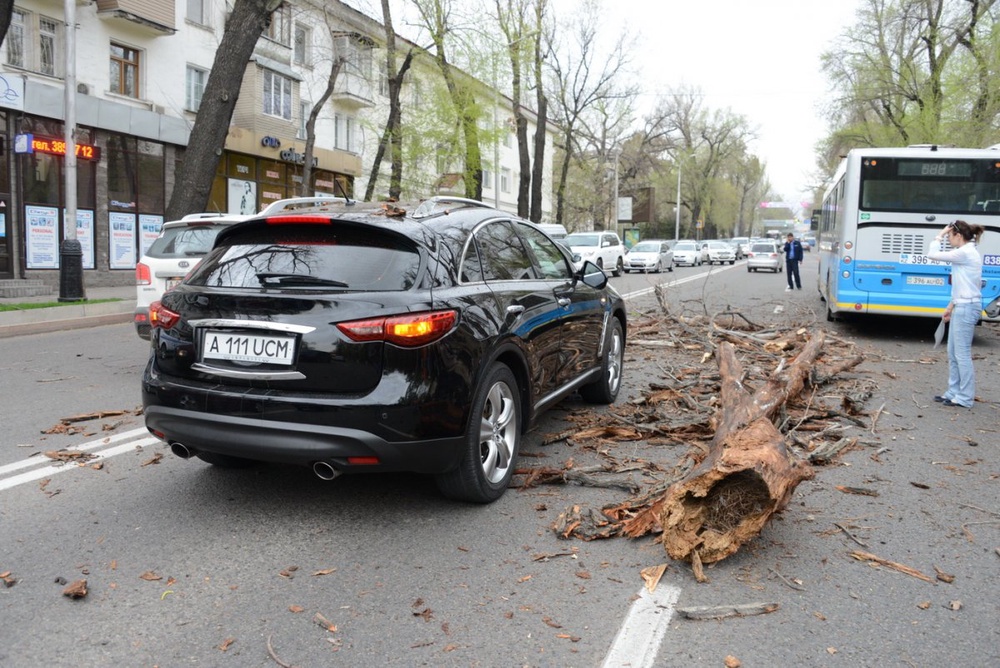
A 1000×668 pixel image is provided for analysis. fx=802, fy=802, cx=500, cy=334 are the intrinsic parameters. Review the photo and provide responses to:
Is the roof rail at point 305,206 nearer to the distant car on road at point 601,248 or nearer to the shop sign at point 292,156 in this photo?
the shop sign at point 292,156

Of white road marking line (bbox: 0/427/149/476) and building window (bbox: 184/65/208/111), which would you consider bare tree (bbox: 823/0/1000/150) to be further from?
white road marking line (bbox: 0/427/149/476)

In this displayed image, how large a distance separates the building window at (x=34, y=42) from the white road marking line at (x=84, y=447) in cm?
1833

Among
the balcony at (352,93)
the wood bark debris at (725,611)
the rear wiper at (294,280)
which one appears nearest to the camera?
the wood bark debris at (725,611)

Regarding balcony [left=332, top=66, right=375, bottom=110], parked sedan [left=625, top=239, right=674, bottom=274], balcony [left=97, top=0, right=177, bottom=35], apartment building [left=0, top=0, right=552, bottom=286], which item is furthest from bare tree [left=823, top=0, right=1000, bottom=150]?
balcony [left=97, top=0, right=177, bottom=35]

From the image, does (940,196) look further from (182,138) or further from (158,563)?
(182,138)

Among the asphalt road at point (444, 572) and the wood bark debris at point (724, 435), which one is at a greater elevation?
the wood bark debris at point (724, 435)

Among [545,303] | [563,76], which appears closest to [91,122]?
[545,303]

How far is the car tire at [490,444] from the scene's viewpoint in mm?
4129

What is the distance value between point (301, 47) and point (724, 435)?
30.1 m

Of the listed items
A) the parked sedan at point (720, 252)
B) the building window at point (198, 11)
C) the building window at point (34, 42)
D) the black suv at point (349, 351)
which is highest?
the building window at point (198, 11)

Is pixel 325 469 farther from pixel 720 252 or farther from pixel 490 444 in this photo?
pixel 720 252

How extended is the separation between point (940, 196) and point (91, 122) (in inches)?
796

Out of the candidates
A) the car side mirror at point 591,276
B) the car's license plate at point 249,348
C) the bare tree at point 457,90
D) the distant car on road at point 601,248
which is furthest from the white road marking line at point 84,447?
the distant car on road at point 601,248

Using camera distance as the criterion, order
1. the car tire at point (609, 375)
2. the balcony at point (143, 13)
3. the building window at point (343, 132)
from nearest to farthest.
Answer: the car tire at point (609, 375)
the balcony at point (143, 13)
the building window at point (343, 132)
